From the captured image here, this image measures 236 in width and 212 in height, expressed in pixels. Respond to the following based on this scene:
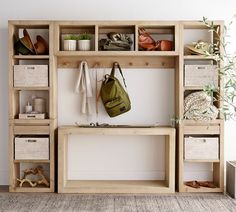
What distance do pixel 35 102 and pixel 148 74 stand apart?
4.46 feet

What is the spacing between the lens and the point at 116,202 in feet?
15.5

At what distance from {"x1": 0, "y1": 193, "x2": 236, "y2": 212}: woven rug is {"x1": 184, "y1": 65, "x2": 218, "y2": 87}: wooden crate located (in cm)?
124

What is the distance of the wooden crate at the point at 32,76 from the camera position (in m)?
5.09

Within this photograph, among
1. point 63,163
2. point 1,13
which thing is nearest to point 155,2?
point 1,13

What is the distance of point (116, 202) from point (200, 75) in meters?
1.67

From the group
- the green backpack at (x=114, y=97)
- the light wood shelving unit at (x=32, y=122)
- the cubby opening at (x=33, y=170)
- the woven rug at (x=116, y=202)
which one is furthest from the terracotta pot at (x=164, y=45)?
the cubby opening at (x=33, y=170)

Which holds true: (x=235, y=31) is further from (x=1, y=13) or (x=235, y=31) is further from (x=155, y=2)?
(x=1, y=13)

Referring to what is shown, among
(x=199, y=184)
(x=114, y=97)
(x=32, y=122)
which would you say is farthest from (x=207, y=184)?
(x=32, y=122)

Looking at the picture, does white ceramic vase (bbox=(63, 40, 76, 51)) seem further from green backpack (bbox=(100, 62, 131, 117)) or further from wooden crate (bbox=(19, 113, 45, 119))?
wooden crate (bbox=(19, 113, 45, 119))

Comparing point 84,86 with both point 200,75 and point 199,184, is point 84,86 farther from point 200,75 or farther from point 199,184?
point 199,184

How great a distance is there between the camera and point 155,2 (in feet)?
17.6

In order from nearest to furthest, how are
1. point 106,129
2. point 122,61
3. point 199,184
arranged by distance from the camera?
point 106,129 → point 199,184 → point 122,61

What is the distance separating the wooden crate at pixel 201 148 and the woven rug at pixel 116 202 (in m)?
0.42

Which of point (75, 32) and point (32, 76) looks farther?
point (75, 32)
